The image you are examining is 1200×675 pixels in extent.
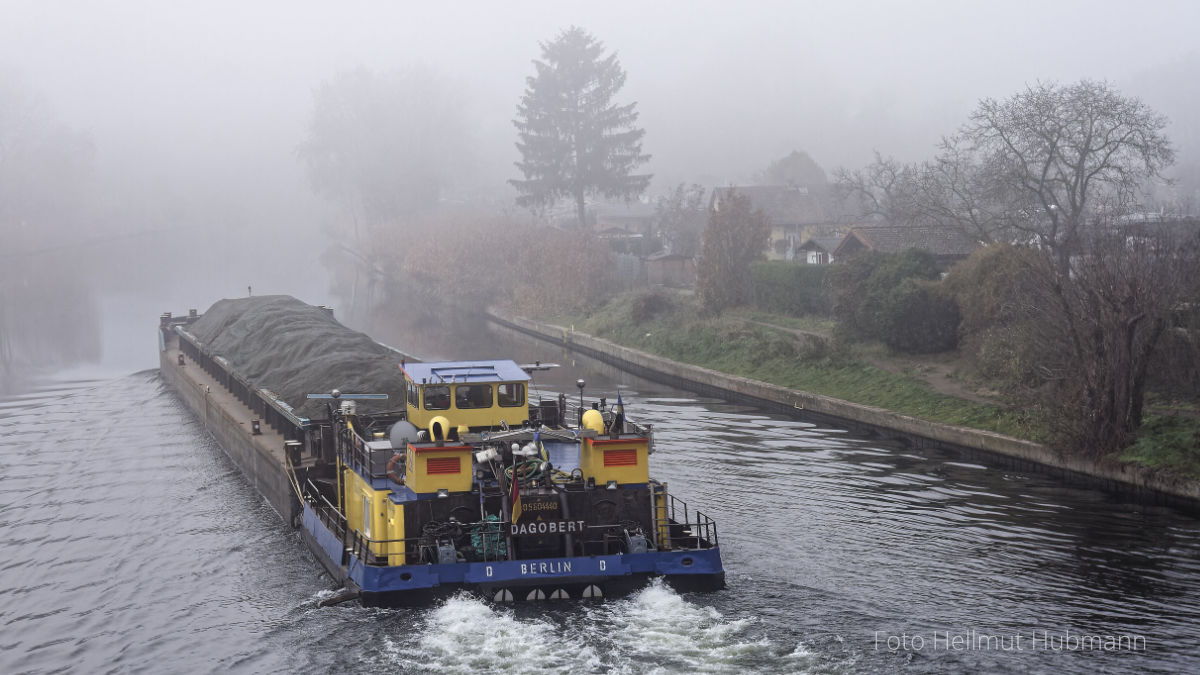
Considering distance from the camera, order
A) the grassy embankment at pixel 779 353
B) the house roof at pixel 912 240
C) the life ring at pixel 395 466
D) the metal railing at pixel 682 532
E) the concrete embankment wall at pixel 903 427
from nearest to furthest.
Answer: the metal railing at pixel 682 532, the life ring at pixel 395 466, the concrete embankment wall at pixel 903 427, the grassy embankment at pixel 779 353, the house roof at pixel 912 240

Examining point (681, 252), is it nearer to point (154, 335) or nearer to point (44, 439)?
point (154, 335)

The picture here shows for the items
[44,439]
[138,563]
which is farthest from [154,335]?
[138,563]

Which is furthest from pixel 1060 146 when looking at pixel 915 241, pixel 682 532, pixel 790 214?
pixel 790 214

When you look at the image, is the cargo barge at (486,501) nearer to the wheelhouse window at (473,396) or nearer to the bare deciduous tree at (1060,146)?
the wheelhouse window at (473,396)

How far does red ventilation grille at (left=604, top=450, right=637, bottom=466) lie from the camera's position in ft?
81.9

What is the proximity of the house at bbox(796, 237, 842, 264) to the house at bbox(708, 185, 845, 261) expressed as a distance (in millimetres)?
7063

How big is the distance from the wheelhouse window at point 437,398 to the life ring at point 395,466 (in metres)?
2.18

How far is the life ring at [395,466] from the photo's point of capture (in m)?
25.5

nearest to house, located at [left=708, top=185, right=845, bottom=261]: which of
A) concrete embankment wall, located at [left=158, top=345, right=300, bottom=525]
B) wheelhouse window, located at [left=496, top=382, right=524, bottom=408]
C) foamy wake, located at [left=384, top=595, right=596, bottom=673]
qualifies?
concrete embankment wall, located at [left=158, top=345, right=300, bottom=525]

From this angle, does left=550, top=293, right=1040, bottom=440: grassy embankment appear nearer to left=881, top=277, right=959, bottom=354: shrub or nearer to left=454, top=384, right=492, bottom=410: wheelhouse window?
left=881, top=277, right=959, bottom=354: shrub

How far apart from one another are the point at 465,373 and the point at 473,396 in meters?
0.84

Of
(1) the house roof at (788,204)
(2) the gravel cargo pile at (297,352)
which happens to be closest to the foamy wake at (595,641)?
(2) the gravel cargo pile at (297,352)

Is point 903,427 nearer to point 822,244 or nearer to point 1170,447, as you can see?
point 1170,447

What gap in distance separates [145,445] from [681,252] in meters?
59.0
